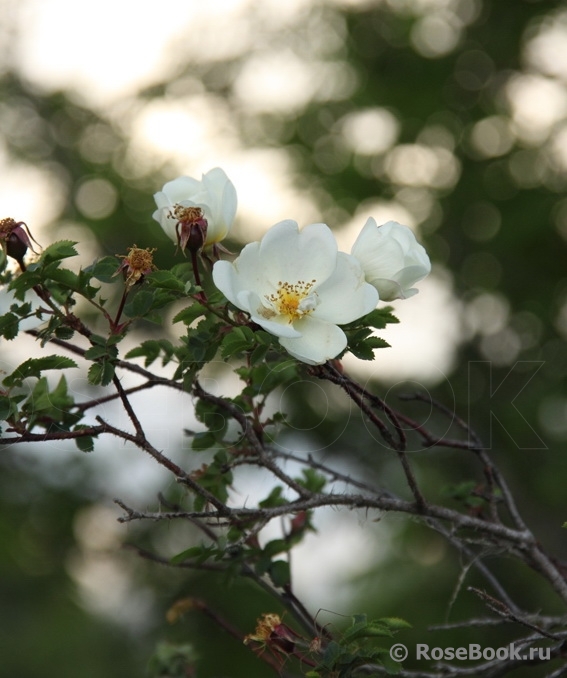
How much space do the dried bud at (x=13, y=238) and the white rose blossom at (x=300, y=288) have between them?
0.81ft

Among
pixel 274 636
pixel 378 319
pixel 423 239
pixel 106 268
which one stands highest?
pixel 423 239

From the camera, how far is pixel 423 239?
216 inches

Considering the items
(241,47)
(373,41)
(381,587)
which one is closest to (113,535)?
(381,587)

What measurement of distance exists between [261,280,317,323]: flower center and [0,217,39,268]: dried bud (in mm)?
285

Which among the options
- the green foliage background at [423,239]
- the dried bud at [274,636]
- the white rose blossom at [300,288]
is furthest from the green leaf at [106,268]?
the green foliage background at [423,239]

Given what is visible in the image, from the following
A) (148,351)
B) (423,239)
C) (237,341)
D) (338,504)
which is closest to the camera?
(237,341)

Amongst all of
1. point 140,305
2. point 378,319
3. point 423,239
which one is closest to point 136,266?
point 140,305

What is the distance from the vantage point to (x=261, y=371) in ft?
4.00

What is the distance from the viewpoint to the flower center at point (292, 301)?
963 millimetres

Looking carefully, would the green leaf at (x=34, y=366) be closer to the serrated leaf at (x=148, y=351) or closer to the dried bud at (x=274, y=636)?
the serrated leaf at (x=148, y=351)

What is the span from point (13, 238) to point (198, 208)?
0.69ft

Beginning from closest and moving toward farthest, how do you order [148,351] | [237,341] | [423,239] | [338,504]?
1. [237,341]
2. [338,504]
3. [148,351]
4. [423,239]

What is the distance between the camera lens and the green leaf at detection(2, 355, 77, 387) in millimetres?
993

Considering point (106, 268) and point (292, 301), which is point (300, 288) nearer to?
point (292, 301)
